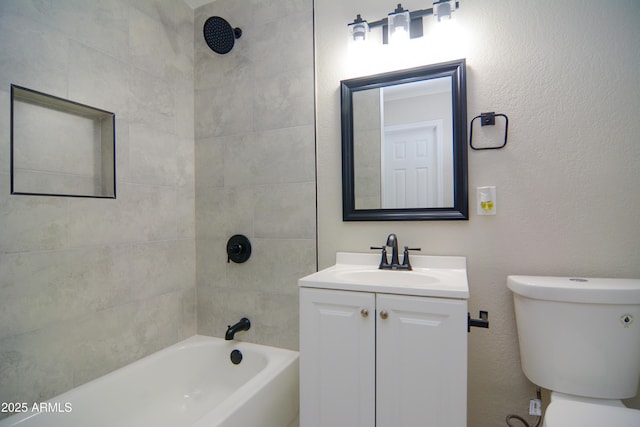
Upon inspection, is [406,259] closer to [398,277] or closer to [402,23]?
[398,277]

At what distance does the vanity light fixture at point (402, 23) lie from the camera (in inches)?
53.4

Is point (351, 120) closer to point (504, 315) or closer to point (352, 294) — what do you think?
point (352, 294)

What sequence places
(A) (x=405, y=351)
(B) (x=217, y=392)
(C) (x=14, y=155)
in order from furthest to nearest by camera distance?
(B) (x=217, y=392) < (C) (x=14, y=155) < (A) (x=405, y=351)

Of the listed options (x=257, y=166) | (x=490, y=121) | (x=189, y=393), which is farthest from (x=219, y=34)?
(x=189, y=393)

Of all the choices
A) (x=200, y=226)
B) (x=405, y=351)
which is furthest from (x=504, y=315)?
(x=200, y=226)

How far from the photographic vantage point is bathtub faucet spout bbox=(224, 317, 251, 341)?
66.1 inches

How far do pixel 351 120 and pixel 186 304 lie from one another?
1.49 meters

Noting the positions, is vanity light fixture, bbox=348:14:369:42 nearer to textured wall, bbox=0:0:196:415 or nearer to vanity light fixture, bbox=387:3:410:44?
vanity light fixture, bbox=387:3:410:44

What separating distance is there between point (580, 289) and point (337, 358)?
3.00 ft

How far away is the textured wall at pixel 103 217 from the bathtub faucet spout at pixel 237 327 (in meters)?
0.37

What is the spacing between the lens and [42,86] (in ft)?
3.96

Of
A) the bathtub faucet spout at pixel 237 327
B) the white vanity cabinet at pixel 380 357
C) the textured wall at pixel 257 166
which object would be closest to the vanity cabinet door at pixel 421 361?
the white vanity cabinet at pixel 380 357

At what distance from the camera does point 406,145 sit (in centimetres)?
149

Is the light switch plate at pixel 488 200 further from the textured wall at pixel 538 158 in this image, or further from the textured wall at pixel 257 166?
the textured wall at pixel 257 166
